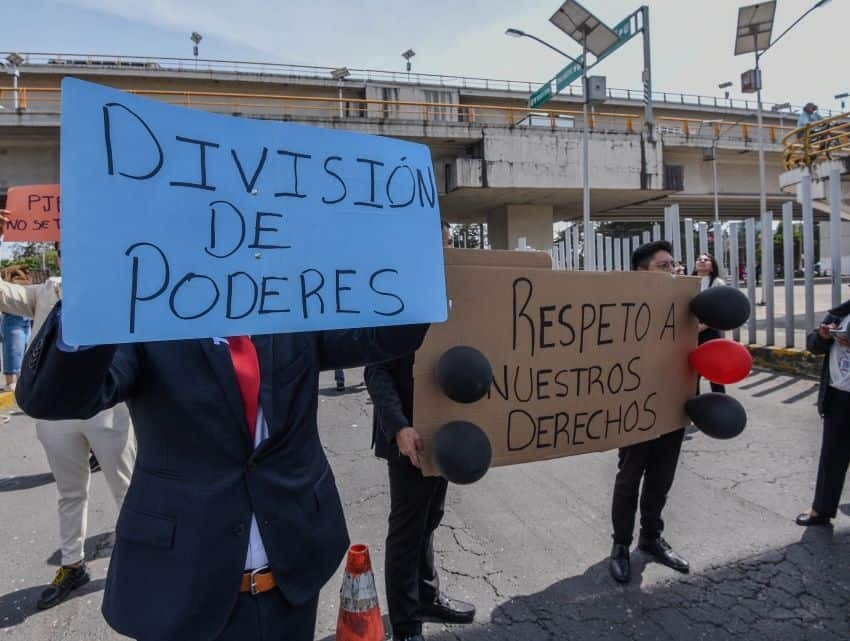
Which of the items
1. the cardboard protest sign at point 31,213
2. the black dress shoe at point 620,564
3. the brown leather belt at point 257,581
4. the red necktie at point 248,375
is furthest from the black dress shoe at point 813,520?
the cardboard protest sign at point 31,213

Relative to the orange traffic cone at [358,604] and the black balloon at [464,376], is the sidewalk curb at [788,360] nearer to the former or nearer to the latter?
the black balloon at [464,376]

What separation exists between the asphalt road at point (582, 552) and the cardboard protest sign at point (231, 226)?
2.00 m

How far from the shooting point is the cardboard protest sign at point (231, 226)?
1098 mm

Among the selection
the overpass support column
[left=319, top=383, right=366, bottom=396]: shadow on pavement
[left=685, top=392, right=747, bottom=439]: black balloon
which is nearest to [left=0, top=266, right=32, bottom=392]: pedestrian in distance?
[left=319, top=383, right=366, bottom=396]: shadow on pavement

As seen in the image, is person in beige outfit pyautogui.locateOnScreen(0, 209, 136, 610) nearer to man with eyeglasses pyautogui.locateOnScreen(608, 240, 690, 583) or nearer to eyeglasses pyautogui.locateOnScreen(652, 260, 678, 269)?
man with eyeglasses pyautogui.locateOnScreen(608, 240, 690, 583)

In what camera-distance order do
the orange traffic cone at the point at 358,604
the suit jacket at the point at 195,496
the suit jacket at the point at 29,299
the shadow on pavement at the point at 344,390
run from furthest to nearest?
1. the shadow on pavement at the point at 344,390
2. the suit jacket at the point at 29,299
3. the orange traffic cone at the point at 358,604
4. the suit jacket at the point at 195,496

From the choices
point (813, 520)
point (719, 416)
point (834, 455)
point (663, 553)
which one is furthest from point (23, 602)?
point (834, 455)

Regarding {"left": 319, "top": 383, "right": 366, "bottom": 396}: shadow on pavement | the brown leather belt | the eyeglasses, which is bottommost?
{"left": 319, "top": 383, "right": 366, "bottom": 396}: shadow on pavement

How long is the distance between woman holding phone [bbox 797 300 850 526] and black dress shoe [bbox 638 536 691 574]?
1.10 metres

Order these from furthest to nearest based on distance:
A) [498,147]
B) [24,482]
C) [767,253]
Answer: [498,147], [767,253], [24,482]

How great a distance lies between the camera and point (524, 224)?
2516 cm

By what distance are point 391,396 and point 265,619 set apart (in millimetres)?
1056

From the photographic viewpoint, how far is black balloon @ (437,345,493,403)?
1.98 metres

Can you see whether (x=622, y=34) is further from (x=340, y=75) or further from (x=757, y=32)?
(x=340, y=75)
